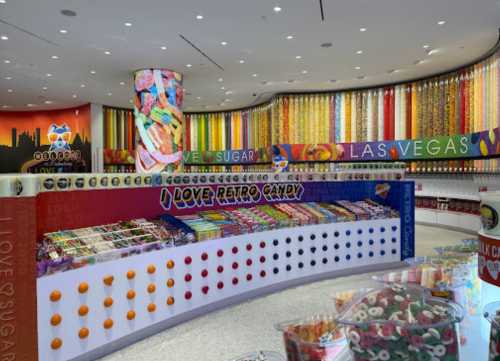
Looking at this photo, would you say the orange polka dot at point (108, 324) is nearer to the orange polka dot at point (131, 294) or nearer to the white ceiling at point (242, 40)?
the orange polka dot at point (131, 294)

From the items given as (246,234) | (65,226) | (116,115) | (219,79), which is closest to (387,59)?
(219,79)

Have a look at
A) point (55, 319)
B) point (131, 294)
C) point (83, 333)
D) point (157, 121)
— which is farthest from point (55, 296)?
point (157, 121)

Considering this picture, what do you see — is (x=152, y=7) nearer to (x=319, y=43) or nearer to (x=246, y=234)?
(x=319, y=43)

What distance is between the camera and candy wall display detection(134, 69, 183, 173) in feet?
32.6

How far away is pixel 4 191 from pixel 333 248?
3903mm

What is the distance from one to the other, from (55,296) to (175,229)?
130cm

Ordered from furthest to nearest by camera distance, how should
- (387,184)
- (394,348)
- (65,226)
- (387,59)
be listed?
(387,59) < (387,184) < (65,226) < (394,348)

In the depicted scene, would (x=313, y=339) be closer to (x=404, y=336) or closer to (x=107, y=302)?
(x=404, y=336)

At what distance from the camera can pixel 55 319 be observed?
250 cm

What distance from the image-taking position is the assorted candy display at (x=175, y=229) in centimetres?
271

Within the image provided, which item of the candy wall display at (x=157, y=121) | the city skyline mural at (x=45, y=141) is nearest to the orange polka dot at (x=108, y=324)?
the candy wall display at (x=157, y=121)

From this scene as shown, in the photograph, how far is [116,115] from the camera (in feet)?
55.2

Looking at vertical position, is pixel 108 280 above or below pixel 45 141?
below

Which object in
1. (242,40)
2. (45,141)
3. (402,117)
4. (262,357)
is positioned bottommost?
(262,357)
